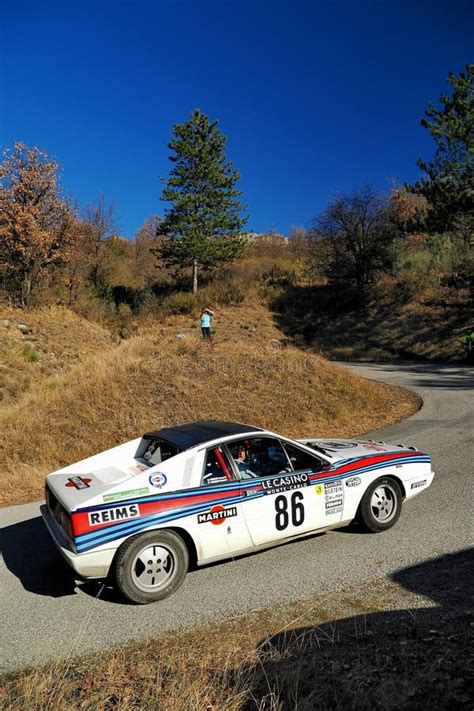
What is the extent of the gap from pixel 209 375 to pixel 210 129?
3081 centimetres

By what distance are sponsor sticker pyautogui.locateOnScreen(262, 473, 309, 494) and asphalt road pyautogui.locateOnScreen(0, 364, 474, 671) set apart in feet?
2.53

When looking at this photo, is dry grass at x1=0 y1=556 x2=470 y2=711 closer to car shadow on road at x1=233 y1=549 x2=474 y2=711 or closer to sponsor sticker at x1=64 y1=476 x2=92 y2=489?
car shadow on road at x1=233 y1=549 x2=474 y2=711

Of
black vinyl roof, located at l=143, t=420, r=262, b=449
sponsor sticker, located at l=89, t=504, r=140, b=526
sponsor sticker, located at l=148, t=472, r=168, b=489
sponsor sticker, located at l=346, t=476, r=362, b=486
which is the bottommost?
sponsor sticker, located at l=346, t=476, r=362, b=486

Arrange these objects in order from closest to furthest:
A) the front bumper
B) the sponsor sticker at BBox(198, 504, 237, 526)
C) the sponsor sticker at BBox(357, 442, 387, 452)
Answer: the front bumper < the sponsor sticker at BBox(198, 504, 237, 526) < the sponsor sticker at BBox(357, 442, 387, 452)

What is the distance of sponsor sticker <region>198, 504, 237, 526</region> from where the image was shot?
4.44 meters

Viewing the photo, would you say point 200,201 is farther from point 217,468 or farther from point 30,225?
point 217,468

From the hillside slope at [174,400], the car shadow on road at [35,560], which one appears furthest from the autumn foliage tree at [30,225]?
the car shadow on road at [35,560]

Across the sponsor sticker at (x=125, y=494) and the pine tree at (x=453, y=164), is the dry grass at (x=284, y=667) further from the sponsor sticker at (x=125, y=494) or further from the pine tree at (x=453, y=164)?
the pine tree at (x=453, y=164)

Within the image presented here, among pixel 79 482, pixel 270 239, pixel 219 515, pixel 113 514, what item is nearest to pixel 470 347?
pixel 219 515

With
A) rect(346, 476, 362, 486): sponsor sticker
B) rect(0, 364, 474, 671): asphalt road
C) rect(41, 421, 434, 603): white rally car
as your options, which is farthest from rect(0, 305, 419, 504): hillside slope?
rect(346, 476, 362, 486): sponsor sticker

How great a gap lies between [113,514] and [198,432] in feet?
4.56

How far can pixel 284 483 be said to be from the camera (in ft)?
16.0

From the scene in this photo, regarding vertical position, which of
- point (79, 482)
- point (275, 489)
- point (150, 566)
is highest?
point (79, 482)

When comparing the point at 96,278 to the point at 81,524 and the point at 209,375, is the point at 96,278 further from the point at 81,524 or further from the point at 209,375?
the point at 81,524
